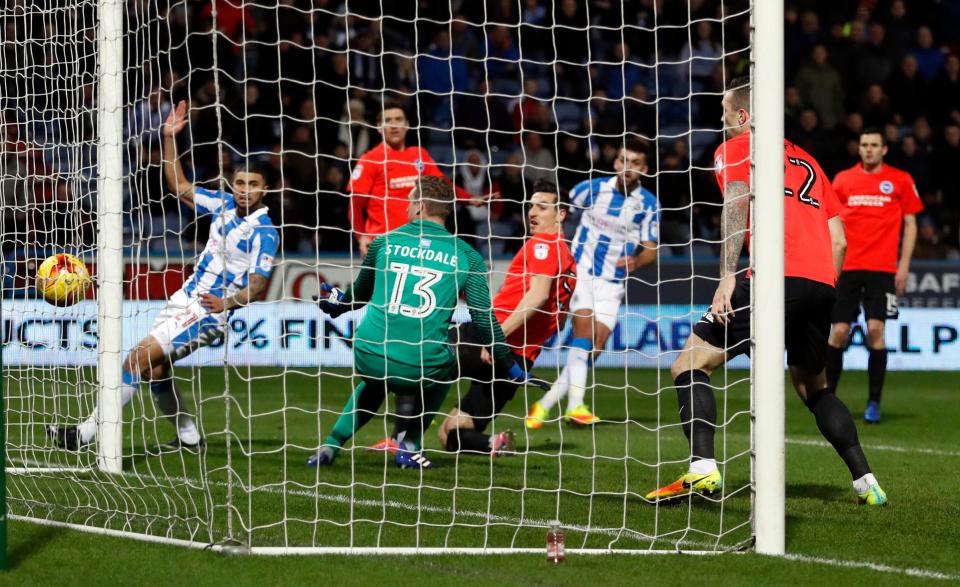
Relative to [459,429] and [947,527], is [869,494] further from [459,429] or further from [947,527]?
[459,429]

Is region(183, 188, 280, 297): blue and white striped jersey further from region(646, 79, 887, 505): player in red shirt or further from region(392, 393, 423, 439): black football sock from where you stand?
region(646, 79, 887, 505): player in red shirt

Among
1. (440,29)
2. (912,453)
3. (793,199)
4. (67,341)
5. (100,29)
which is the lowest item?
(912,453)

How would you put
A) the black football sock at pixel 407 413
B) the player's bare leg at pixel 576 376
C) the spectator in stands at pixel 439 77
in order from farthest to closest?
the spectator in stands at pixel 439 77, the player's bare leg at pixel 576 376, the black football sock at pixel 407 413

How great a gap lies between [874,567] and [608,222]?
625cm

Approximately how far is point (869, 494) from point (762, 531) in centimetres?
153

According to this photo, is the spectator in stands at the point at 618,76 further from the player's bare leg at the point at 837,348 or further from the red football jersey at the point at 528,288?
the red football jersey at the point at 528,288

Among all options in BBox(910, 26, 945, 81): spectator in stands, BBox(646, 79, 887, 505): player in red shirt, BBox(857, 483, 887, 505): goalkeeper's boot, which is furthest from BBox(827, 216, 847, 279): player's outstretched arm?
BBox(910, 26, 945, 81): spectator in stands

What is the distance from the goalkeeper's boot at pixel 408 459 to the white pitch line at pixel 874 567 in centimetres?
282

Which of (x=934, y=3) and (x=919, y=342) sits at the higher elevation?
(x=934, y=3)

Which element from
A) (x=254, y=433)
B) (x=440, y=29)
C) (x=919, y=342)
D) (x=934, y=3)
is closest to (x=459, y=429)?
(x=254, y=433)

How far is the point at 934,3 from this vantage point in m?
20.4

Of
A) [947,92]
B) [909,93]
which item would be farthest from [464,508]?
[947,92]

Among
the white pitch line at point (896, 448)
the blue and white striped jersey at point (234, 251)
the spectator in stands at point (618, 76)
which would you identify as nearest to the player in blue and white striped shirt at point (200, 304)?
the blue and white striped jersey at point (234, 251)

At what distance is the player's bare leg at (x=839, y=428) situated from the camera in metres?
6.36
